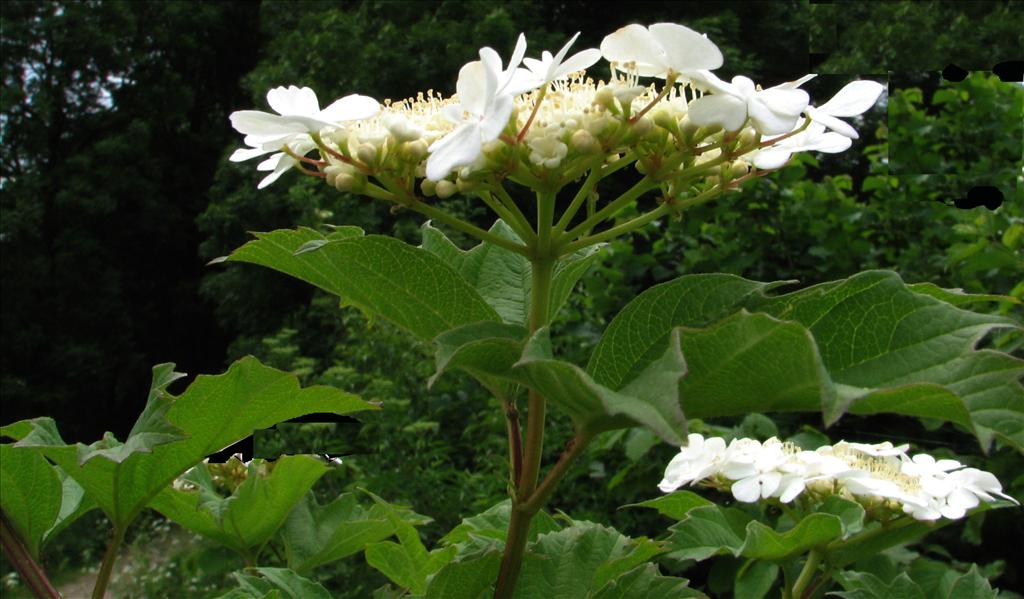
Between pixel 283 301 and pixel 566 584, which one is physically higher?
pixel 566 584

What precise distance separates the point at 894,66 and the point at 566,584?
5558 mm

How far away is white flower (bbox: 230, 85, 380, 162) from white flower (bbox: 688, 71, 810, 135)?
0.57ft

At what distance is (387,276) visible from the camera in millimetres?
532

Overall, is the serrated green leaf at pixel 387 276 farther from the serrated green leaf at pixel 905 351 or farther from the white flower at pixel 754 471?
the white flower at pixel 754 471

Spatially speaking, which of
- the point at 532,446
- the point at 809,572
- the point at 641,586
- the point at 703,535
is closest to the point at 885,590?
the point at 809,572

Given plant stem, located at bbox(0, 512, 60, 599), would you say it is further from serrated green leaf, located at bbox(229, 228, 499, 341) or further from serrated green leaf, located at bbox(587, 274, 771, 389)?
serrated green leaf, located at bbox(587, 274, 771, 389)

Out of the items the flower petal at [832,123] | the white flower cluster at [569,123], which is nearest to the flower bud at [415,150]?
the white flower cluster at [569,123]

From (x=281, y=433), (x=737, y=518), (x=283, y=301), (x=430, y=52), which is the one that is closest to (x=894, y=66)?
(x=430, y=52)

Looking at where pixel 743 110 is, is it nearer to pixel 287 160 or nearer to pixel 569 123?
pixel 569 123

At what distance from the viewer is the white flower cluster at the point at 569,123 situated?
1.56 ft

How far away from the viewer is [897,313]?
1.56ft

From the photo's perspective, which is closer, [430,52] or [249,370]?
[249,370]

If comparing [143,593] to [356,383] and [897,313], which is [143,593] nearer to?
[356,383]

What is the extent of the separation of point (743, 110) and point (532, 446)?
0.22 m
